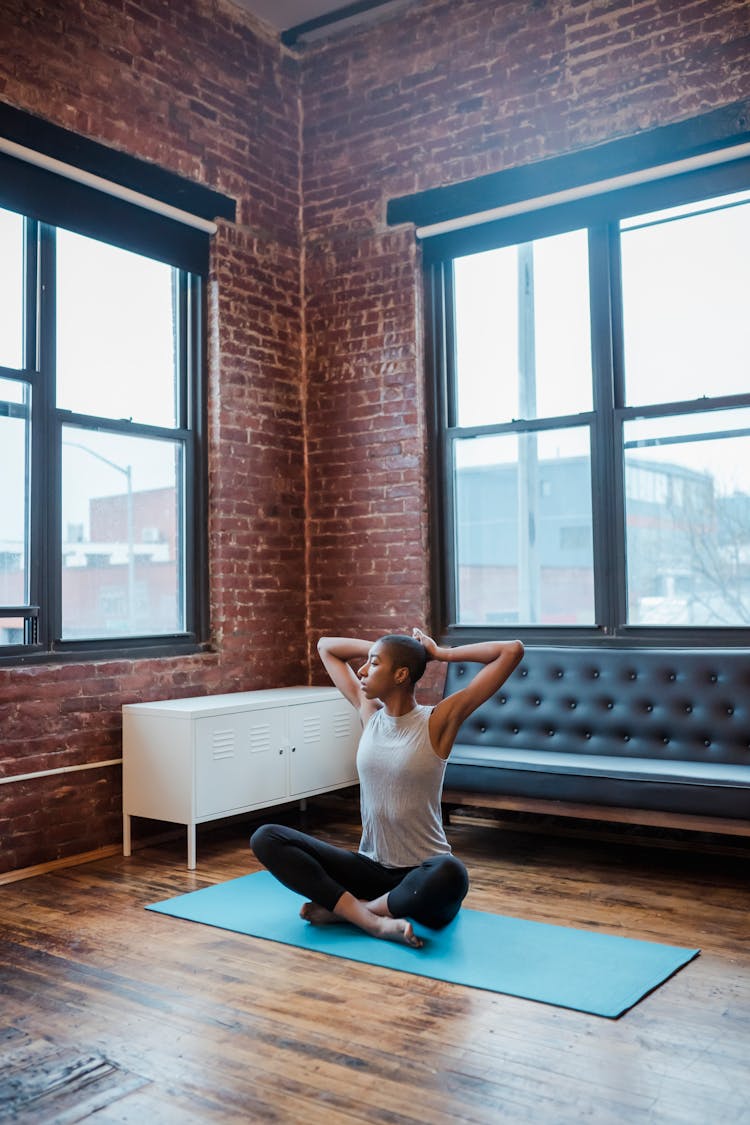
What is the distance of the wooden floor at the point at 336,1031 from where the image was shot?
2330mm

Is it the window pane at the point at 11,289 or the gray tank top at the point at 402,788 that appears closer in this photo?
the gray tank top at the point at 402,788

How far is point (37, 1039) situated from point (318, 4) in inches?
213

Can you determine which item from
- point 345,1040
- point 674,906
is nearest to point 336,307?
point 674,906

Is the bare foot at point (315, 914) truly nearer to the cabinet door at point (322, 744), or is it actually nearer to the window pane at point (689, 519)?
the cabinet door at point (322, 744)

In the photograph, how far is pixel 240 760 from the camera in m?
4.82

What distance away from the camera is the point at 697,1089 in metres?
2.38

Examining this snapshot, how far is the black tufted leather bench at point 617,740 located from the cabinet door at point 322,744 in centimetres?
67

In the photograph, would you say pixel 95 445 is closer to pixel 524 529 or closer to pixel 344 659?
pixel 344 659

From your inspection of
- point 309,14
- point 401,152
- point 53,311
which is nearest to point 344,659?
point 53,311

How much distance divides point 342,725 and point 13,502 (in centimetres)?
206

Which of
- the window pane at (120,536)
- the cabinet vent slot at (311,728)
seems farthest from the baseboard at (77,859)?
the window pane at (120,536)

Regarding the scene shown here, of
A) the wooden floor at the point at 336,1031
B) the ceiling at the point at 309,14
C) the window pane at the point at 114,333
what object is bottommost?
the wooden floor at the point at 336,1031

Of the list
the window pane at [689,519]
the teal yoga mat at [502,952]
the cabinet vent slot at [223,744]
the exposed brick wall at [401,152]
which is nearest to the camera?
the teal yoga mat at [502,952]

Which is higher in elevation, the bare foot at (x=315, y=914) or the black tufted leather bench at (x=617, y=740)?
the black tufted leather bench at (x=617, y=740)
